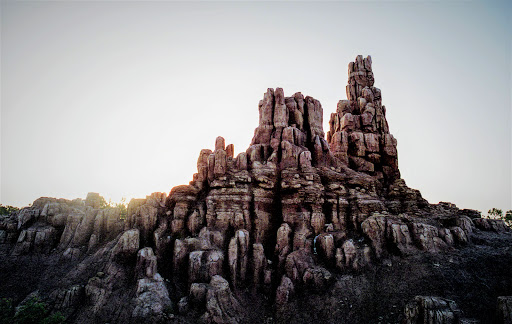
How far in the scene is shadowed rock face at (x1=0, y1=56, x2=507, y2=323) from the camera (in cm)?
3017

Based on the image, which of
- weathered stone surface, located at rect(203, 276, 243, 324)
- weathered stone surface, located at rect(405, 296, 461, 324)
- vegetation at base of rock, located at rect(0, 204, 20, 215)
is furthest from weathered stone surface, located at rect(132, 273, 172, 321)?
vegetation at base of rock, located at rect(0, 204, 20, 215)

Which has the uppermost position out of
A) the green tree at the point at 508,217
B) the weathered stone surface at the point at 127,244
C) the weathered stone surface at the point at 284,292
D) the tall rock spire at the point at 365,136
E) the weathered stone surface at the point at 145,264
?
the tall rock spire at the point at 365,136

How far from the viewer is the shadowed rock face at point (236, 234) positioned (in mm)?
30172

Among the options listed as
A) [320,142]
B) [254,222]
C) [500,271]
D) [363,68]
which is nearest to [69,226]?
[254,222]

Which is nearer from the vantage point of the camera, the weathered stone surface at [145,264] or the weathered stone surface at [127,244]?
the weathered stone surface at [145,264]

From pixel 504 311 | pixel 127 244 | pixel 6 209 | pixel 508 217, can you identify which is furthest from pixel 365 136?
pixel 6 209

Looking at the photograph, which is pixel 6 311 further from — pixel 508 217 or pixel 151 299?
pixel 508 217

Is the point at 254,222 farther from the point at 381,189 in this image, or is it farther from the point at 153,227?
the point at 381,189

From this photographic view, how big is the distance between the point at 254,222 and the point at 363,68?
43.7 meters

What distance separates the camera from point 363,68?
61625 mm

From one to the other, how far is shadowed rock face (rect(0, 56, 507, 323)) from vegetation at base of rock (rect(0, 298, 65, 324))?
1.60 meters

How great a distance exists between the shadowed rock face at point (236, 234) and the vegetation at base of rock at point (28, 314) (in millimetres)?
1604

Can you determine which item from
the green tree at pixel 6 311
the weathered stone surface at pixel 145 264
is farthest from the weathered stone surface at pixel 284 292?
the green tree at pixel 6 311

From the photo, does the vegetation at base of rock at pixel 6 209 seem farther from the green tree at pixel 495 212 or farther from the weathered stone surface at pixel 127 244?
the green tree at pixel 495 212
